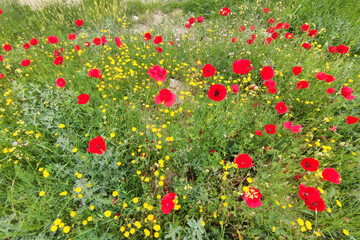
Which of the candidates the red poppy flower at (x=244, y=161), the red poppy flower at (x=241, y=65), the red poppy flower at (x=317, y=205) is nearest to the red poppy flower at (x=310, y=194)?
the red poppy flower at (x=317, y=205)

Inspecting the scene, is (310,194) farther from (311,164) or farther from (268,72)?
(268,72)

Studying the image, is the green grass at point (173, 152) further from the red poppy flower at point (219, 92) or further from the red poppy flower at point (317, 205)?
the red poppy flower at point (219, 92)

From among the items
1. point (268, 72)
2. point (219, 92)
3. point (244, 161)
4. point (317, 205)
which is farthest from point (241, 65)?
point (317, 205)

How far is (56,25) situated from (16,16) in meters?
1.41

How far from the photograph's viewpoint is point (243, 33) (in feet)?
12.6

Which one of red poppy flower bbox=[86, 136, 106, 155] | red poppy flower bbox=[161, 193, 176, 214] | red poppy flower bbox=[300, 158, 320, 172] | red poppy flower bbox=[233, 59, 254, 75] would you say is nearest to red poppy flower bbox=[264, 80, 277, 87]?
red poppy flower bbox=[233, 59, 254, 75]

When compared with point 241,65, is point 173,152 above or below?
below

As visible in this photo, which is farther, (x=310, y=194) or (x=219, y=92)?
(x=219, y=92)

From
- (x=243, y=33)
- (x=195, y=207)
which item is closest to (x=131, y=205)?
(x=195, y=207)

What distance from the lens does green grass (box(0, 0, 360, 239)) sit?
166 centimetres

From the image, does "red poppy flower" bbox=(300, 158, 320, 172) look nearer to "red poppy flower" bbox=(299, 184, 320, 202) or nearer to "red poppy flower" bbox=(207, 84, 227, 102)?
"red poppy flower" bbox=(299, 184, 320, 202)

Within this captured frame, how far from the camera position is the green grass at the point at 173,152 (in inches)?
65.2

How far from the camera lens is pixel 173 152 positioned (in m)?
2.02

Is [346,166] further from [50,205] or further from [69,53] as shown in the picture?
[69,53]
